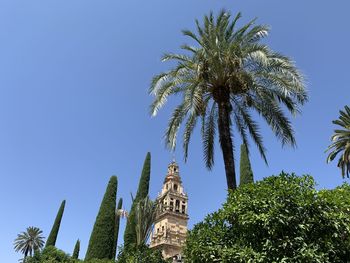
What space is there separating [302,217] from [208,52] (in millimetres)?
7709

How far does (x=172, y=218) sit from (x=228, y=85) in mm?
33340

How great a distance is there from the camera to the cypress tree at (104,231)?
30.3 meters

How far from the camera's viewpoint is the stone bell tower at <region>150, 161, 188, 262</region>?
40094 millimetres

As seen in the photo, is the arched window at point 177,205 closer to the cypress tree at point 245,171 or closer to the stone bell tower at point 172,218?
the stone bell tower at point 172,218

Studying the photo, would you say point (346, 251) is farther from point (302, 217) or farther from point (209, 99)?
point (209, 99)

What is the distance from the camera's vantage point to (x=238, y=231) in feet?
31.9

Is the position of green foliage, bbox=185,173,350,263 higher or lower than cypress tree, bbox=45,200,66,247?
lower

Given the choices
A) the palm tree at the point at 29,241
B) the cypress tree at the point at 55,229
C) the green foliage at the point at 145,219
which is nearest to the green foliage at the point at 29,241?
the palm tree at the point at 29,241

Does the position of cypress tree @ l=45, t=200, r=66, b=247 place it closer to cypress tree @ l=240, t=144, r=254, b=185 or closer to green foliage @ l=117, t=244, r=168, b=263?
cypress tree @ l=240, t=144, r=254, b=185

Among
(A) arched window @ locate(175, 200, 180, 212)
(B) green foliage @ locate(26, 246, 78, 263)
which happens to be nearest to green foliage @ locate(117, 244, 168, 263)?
(B) green foliage @ locate(26, 246, 78, 263)

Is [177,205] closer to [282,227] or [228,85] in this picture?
[228,85]

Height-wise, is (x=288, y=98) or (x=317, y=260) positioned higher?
(x=288, y=98)

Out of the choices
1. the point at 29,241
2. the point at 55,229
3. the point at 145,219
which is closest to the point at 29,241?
the point at 29,241

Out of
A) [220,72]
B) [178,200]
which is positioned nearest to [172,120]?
[220,72]
